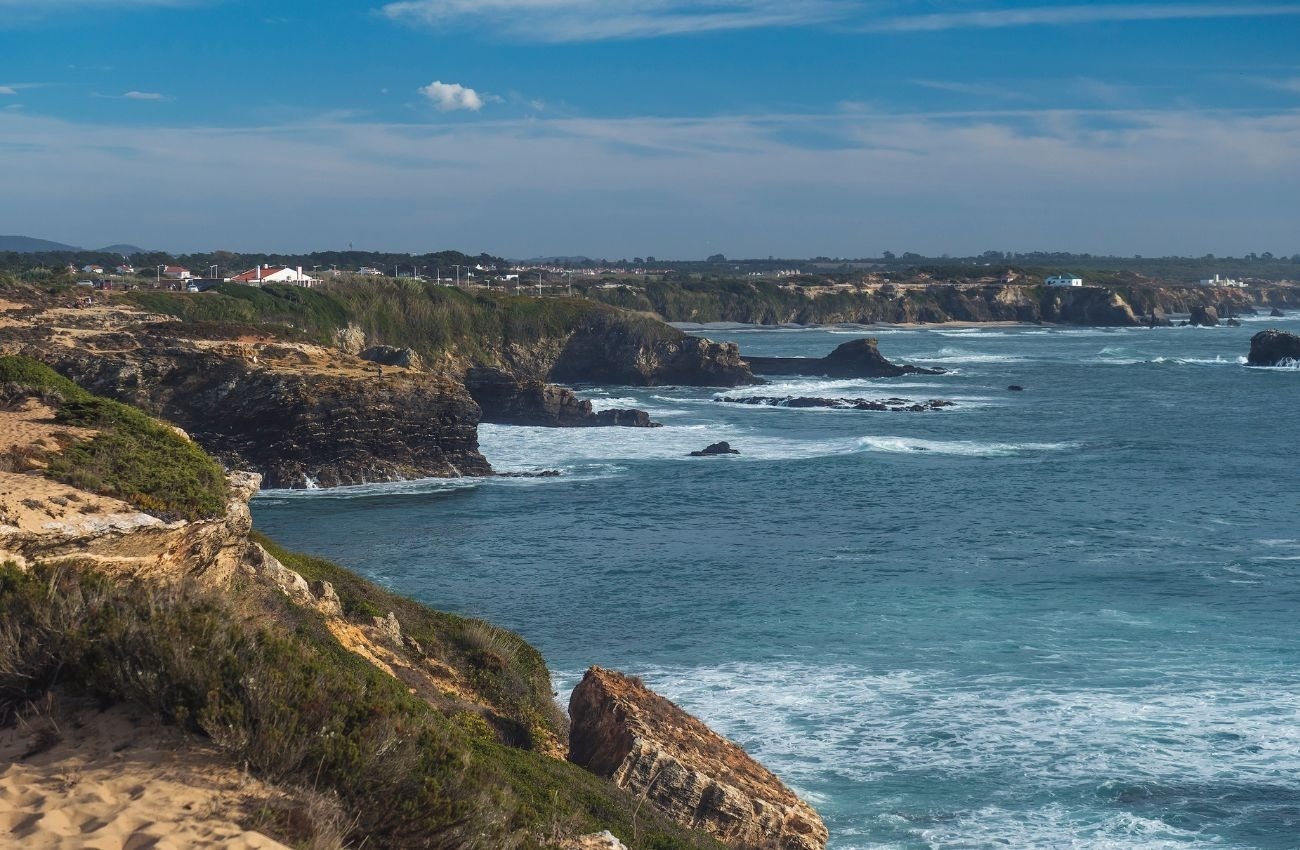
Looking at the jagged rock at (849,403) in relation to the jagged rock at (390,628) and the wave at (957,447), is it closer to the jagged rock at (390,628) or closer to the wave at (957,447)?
the wave at (957,447)

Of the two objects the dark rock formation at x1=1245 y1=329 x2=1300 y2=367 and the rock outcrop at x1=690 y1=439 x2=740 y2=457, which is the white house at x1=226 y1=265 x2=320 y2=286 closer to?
the rock outcrop at x1=690 y1=439 x2=740 y2=457

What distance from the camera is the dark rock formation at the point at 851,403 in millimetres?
65375

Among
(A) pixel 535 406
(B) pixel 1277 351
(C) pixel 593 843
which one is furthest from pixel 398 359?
(B) pixel 1277 351

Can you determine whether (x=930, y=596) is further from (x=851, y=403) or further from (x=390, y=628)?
(x=851, y=403)

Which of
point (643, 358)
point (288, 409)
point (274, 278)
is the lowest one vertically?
point (288, 409)

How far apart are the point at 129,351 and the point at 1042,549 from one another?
30787mm

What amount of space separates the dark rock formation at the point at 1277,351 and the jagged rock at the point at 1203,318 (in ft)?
195

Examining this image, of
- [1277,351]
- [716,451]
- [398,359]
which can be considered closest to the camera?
[716,451]

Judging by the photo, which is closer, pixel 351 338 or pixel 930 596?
pixel 930 596

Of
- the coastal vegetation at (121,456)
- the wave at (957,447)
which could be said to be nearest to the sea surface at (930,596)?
the wave at (957,447)

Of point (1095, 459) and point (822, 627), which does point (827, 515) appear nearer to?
point (822, 627)

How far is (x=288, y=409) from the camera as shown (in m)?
42.7

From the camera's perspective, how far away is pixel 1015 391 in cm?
7538

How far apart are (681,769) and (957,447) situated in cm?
4001
